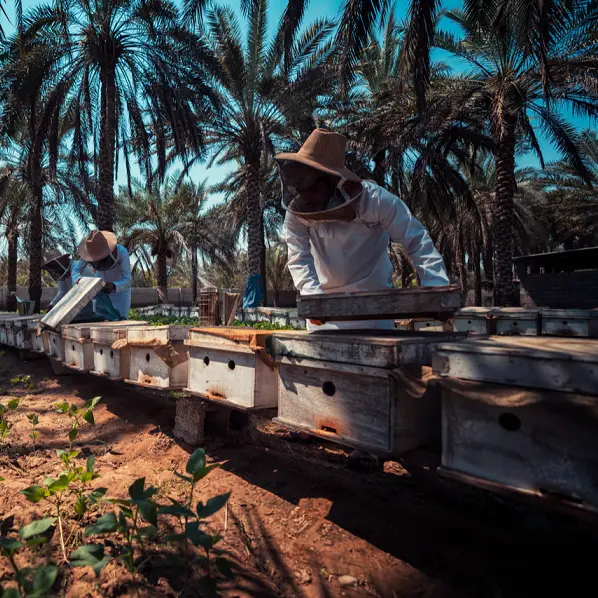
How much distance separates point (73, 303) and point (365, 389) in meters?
4.07

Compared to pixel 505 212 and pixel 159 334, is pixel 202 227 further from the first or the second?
pixel 159 334

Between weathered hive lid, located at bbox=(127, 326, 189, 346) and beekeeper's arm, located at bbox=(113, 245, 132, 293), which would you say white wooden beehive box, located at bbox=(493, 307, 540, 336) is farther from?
beekeeper's arm, located at bbox=(113, 245, 132, 293)

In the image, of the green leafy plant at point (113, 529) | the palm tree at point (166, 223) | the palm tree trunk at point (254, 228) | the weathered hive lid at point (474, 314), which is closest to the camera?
the green leafy plant at point (113, 529)

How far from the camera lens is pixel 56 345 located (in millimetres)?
5203

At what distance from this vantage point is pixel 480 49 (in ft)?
37.8

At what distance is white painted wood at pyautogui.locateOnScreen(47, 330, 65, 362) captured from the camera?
5017mm

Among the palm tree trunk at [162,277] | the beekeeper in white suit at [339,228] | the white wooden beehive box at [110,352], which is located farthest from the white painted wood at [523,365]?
the palm tree trunk at [162,277]

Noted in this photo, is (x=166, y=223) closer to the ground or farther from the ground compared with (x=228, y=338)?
farther from the ground

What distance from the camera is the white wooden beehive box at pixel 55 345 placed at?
16.5 ft

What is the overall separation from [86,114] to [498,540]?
12702 mm

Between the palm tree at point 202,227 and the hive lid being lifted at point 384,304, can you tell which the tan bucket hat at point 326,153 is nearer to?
the hive lid being lifted at point 384,304

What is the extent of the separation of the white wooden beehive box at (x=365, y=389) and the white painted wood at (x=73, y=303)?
3.45 meters

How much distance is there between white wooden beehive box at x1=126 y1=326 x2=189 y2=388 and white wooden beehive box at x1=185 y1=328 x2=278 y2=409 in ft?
0.58

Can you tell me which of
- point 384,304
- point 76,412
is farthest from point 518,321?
point 76,412
